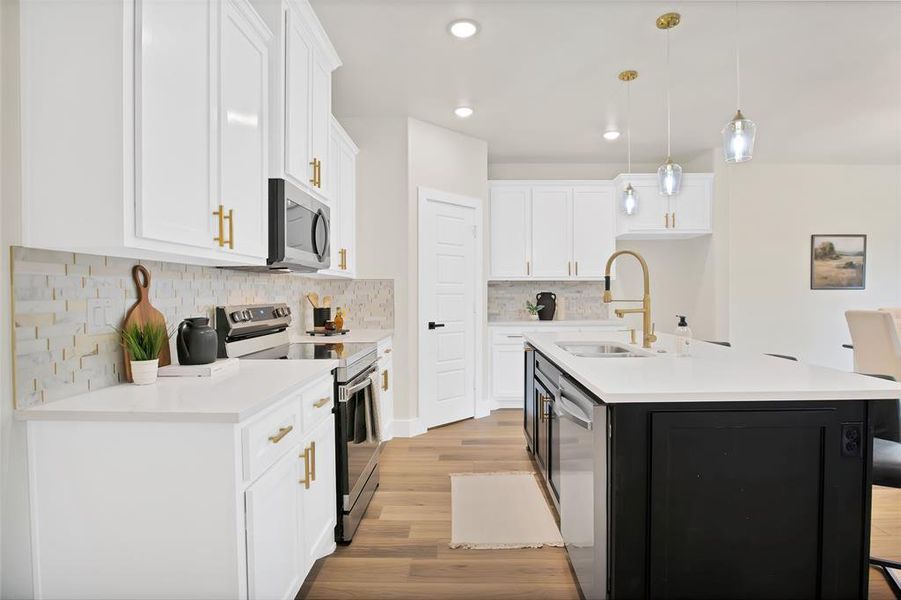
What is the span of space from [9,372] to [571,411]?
5.94ft

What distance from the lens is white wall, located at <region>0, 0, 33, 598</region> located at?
4.24 ft

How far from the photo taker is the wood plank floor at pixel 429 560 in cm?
198

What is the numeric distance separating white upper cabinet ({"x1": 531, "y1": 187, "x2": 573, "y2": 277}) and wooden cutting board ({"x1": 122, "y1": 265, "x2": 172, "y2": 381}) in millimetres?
4009

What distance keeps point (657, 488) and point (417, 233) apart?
121 inches

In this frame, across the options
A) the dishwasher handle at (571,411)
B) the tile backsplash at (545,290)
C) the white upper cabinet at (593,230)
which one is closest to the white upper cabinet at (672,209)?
the white upper cabinet at (593,230)

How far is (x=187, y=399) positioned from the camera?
145cm

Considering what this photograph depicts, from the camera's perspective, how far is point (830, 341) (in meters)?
5.74

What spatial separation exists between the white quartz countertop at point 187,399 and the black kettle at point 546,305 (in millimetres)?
3819

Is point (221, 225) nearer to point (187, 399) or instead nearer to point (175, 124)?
point (175, 124)

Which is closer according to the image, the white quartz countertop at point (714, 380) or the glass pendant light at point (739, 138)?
the white quartz countertop at point (714, 380)

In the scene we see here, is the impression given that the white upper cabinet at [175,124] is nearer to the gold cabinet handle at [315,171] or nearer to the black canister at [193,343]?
the black canister at [193,343]

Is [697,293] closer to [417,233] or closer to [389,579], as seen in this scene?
[417,233]

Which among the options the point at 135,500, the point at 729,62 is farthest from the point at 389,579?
the point at 729,62

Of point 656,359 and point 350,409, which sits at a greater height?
point 656,359
